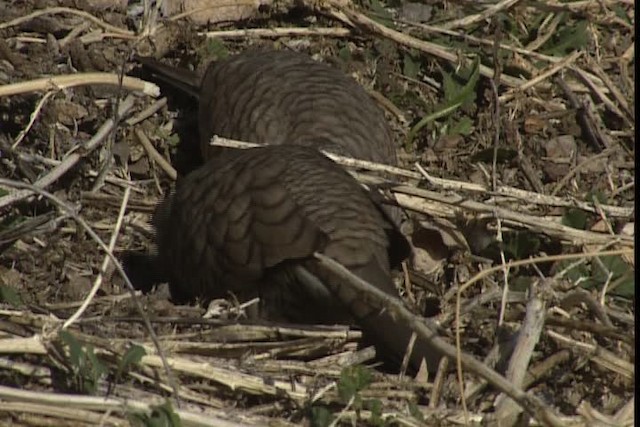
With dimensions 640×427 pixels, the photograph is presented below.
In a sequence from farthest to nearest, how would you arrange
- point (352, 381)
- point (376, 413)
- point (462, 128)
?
point (462, 128) → point (352, 381) → point (376, 413)

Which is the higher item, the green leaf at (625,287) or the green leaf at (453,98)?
the green leaf at (453,98)

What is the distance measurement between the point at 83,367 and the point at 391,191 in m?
1.63

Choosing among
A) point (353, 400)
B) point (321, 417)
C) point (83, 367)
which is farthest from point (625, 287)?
point (83, 367)

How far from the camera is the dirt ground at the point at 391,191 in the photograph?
368 cm

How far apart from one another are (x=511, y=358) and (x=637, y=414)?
1.20 feet

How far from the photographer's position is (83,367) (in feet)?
11.6

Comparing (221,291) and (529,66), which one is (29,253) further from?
(529,66)

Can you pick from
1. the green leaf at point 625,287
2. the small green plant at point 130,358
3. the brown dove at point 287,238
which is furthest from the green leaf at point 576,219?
the small green plant at point 130,358

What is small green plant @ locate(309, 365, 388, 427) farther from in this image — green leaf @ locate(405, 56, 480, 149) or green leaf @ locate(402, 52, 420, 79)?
green leaf @ locate(402, 52, 420, 79)

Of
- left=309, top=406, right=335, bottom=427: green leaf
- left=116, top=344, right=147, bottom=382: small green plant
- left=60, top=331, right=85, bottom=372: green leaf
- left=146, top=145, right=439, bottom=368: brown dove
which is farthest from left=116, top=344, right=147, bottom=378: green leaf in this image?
left=146, top=145, right=439, bottom=368: brown dove

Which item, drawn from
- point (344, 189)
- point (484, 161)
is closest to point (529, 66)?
point (484, 161)

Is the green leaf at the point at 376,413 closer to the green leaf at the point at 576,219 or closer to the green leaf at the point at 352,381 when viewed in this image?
the green leaf at the point at 352,381

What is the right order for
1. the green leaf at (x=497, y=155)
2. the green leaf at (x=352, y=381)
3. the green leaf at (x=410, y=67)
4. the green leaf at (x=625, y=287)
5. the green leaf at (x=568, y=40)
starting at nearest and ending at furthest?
1. the green leaf at (x=352, y=381)
2. the green leaf at (x=625, y=287)
3. the green leaf at (x=497, y=155)
4. the green leaf at (x=410, y=67)
5. the green leaf at (x=568, y=40)

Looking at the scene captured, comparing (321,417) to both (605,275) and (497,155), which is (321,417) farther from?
(497,155)
